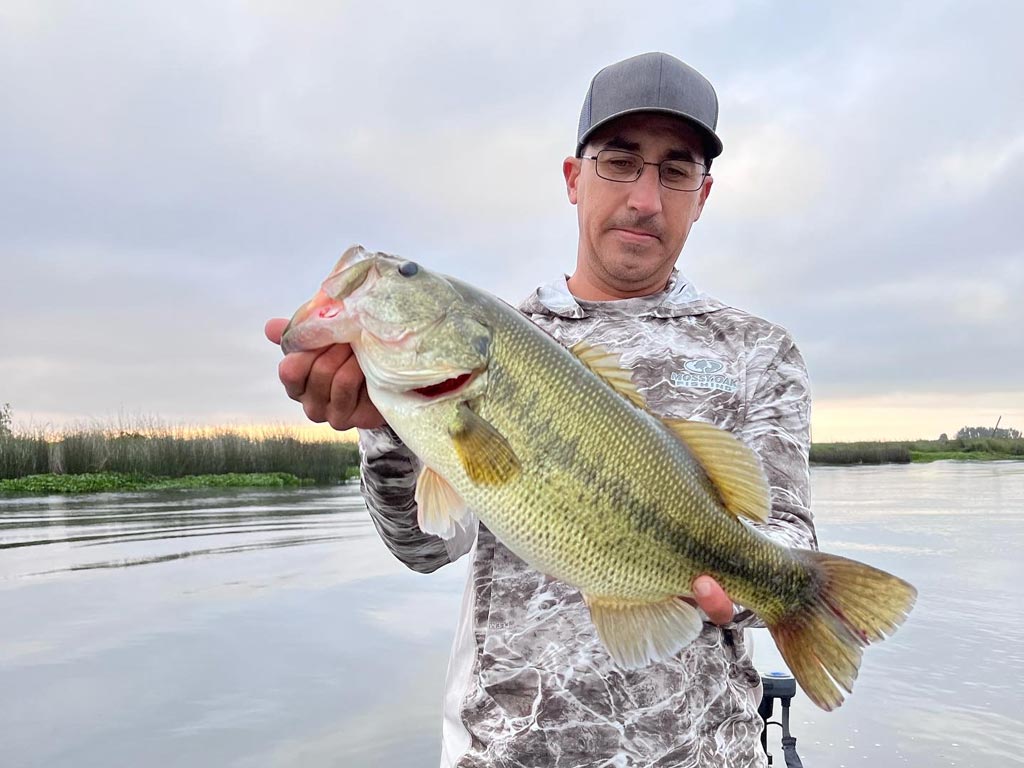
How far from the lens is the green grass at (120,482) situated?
69.9 ft

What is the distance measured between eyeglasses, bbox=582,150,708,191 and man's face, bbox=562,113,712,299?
25mm

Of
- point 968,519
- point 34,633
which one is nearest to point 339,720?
point 34,633

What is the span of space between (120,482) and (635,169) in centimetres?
2367

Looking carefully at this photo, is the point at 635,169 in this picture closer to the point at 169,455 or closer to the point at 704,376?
the point at 704,376

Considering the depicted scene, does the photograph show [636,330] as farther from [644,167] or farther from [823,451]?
[823,451]

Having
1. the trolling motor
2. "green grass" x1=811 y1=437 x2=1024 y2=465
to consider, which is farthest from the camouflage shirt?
"green grass" x1=811 y1=437 x2=1024 y2=465

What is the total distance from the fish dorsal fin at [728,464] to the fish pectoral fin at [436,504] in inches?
28.9

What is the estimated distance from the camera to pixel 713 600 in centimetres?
221

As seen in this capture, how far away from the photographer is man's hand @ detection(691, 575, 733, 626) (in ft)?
7.24

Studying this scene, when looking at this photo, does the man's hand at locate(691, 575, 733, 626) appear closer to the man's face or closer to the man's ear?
the man's face

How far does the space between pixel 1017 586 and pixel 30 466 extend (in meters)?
25.4

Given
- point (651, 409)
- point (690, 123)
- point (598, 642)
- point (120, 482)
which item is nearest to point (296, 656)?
point (598, 642)

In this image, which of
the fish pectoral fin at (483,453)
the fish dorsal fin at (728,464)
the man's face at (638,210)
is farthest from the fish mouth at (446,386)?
the man's face at (638,210)

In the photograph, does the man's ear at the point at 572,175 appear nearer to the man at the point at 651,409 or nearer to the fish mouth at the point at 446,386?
the man at the point at 651,409
